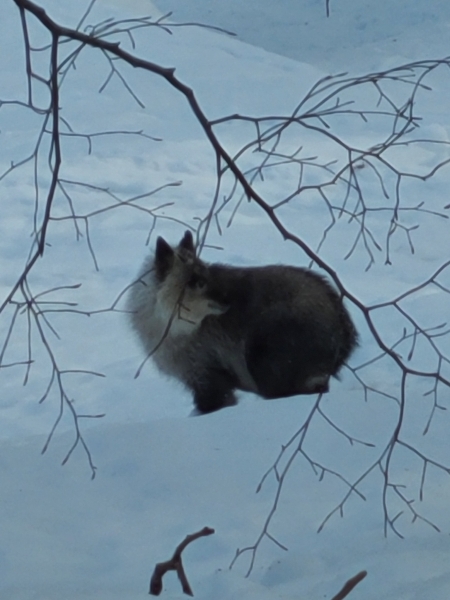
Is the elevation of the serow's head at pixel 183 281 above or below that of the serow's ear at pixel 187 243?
below

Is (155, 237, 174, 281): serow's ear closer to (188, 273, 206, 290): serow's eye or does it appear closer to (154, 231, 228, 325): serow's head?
(154, 231, 228, 325): serow's head

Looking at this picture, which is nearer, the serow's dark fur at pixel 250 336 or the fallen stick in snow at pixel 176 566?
the fallen stick in snow at pixel 176 566

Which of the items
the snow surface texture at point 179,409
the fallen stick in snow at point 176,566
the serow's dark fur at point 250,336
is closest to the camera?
the fallen stick in snow at point 176,566

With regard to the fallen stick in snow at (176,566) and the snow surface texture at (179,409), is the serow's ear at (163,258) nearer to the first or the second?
the snow surface texture at (179,409)

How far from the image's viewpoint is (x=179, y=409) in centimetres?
527

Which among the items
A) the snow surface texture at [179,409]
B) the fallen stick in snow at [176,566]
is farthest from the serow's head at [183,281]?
the fallen stick in snow at [176,566]

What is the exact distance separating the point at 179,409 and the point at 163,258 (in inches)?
31.8

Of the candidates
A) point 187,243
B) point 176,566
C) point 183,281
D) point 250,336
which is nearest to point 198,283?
point 183,281

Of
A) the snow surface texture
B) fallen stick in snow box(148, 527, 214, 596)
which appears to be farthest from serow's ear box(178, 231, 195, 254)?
fallen stick in snow box(148, 527, 214, 596)

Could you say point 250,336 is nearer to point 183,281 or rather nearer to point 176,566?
point 183,281

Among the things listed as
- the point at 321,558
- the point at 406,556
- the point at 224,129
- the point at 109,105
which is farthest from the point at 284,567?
the point at 109,105

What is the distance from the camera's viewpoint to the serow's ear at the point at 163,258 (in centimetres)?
492

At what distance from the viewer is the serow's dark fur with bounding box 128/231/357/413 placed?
511 cm

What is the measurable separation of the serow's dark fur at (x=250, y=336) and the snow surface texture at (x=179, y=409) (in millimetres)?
147
